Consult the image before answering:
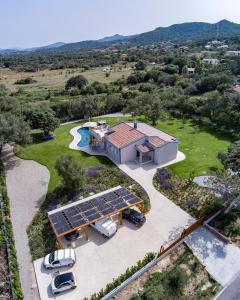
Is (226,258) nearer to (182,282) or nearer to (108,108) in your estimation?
(182,282)

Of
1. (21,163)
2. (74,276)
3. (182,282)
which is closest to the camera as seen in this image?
(182,282)

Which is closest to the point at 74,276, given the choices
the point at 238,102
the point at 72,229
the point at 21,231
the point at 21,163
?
the point at 72,229

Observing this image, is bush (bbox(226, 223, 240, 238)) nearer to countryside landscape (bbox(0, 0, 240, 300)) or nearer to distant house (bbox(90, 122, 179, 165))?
countryside landscape (bbox(0, 0, 240, 300))

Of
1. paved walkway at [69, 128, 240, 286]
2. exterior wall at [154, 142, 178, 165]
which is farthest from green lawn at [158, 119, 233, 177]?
paved walkway at [69, 128, 240, 286]

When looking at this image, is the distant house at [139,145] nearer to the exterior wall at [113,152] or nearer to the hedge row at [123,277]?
the exterior wall at [113,152]

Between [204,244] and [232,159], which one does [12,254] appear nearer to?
[204,244]

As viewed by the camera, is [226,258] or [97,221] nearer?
[226,258]

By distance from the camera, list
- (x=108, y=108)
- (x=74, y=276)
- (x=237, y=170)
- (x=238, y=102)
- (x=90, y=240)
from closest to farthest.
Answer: (x=74, y=276) → (x=90, y=240) → (x=237, y=170) → (x=238, y=102) → (x=108, y=108)
